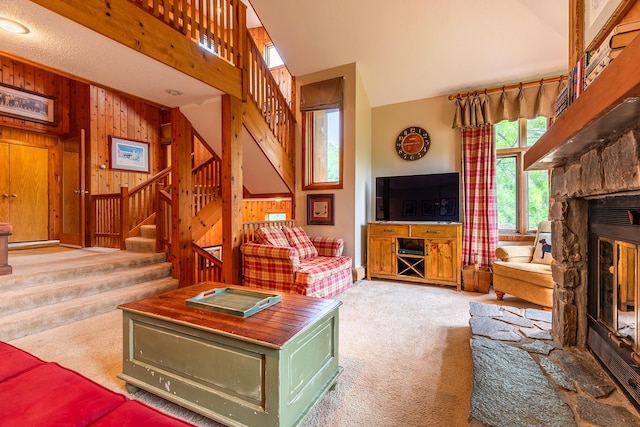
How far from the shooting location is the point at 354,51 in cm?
411

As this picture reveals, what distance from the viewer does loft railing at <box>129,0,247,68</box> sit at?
2.63 meters

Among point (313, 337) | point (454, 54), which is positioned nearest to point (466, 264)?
point (454, 54)

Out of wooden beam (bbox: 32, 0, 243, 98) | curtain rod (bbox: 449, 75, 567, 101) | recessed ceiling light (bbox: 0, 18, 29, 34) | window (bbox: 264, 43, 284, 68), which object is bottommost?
recessed ceiling light (bbox: 0, 18, 29, 34)

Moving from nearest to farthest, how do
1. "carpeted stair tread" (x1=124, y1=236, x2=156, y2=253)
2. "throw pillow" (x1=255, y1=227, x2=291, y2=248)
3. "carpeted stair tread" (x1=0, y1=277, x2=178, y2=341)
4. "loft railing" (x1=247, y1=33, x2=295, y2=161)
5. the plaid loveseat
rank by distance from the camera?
"carpeted stair tread" (x1=0, y1=277, x2=178, y2=341)
the plaid loveseat
"throw pillow" (x1=255, y1=227, x2=291, y2=248)
"loft railing" (x1=247, y1=33, x2=295, y2=161)
"carpeted stair tread" (x1=124, y1=236, x2=156, y2=253)

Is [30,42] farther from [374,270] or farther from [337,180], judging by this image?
[374,270]

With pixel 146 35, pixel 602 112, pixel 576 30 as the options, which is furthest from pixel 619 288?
pixel 146 35

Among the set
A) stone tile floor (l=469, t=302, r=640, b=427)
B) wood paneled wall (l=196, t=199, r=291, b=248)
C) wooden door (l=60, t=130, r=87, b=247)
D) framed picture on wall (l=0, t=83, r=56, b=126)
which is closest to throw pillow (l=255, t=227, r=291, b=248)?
wood paneled wall (l=196, t=199, r=291, b=248)

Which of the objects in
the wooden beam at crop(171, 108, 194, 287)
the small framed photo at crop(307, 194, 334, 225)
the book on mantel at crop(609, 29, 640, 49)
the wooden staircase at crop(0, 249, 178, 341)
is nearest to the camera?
the book on mantel at crop(609, 29, 640, 49)

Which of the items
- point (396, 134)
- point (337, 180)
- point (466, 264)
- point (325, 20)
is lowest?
point (466, 264)

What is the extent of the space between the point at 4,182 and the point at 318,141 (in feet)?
17.3

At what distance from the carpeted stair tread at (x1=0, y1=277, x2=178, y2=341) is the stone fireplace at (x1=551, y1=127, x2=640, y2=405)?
3.87 m

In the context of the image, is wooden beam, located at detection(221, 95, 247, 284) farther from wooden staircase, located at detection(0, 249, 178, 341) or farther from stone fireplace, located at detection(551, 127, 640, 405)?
stone fireplace, located at detection(551, 127, 640, 405)

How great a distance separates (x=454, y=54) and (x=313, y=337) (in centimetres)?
399

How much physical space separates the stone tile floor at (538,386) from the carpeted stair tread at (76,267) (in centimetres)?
381
